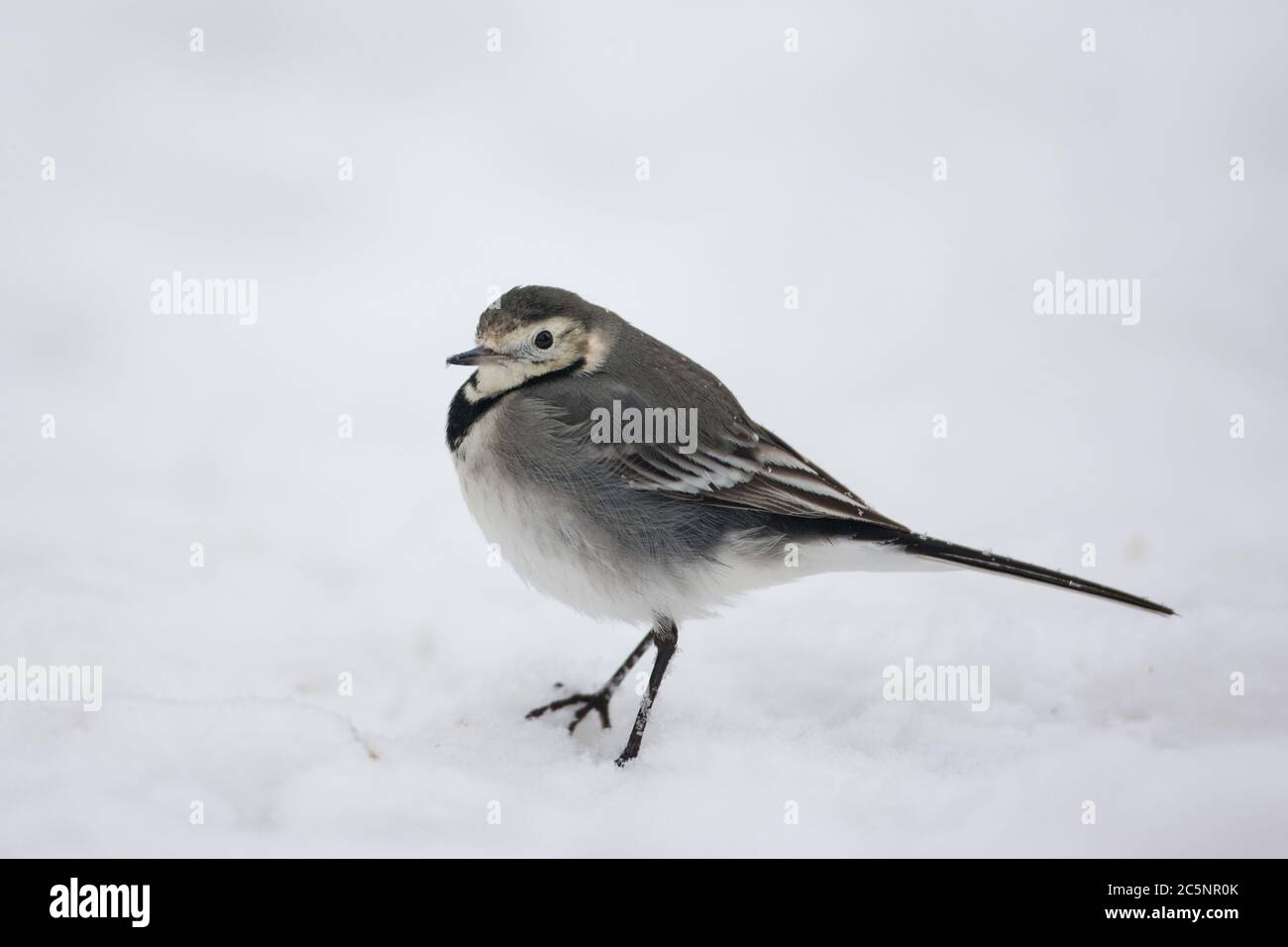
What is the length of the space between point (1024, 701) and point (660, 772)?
5.46 feet

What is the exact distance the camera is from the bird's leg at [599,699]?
4.96 m

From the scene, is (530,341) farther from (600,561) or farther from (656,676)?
(656,676)

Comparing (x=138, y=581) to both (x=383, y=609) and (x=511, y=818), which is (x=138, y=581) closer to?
(x=383, y=609)

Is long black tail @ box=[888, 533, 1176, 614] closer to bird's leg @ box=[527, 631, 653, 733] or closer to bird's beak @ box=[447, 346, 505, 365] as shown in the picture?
bird's leg @ box=[527, 631, 653, 733]

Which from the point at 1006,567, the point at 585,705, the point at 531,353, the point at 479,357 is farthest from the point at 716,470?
the point at 585,705

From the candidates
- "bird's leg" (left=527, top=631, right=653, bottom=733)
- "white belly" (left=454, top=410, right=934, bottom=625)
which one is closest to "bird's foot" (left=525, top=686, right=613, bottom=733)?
"bird's leg" (left=527, top=631, right=653, bottom=733)

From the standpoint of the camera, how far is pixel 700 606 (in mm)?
4578

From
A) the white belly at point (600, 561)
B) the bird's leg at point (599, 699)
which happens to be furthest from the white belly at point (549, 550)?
the bird's leg at point (599, 699)

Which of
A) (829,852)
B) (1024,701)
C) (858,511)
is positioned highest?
(858,511)

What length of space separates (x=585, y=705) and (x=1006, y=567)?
1.98 meters

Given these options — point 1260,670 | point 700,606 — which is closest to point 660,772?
point 700,606

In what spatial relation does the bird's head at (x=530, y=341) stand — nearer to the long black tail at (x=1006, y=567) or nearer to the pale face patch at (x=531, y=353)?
the pale face patch at (x=531, y=353)

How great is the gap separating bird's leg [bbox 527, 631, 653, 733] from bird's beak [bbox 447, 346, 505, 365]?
55.1 inches

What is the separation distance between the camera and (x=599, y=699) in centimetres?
503
